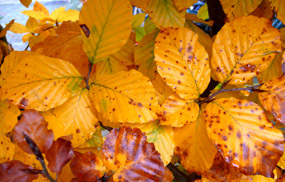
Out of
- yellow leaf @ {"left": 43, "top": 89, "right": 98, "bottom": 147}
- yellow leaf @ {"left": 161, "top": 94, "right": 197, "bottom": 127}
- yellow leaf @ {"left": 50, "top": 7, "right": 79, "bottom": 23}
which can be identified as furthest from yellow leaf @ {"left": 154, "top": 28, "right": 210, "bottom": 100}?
yellow leaf @ {"left": 50, "top": 7, "right": 79, "bottom": 23}

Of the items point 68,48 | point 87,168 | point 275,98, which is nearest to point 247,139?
point 275,98

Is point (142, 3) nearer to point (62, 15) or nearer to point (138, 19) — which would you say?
point (138, 19)

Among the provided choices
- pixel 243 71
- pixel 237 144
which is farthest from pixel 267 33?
pixel 237 144

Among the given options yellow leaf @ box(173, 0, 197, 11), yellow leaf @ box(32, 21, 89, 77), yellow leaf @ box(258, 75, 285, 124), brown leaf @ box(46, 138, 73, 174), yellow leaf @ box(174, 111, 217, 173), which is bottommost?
yellow leaf @ box(174, 111, 217, 173)

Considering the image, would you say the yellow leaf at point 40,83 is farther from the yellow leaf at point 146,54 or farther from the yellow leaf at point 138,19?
the yellow leaf at point 138,19

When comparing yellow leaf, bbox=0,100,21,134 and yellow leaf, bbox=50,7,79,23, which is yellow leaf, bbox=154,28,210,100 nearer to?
yellow leaf, bbox=0,100,21,134

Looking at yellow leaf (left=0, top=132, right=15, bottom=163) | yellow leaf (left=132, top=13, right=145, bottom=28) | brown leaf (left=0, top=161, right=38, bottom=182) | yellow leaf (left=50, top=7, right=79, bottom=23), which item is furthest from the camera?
yellow leaf (left=50, top=7, right=79, bottom=23)
